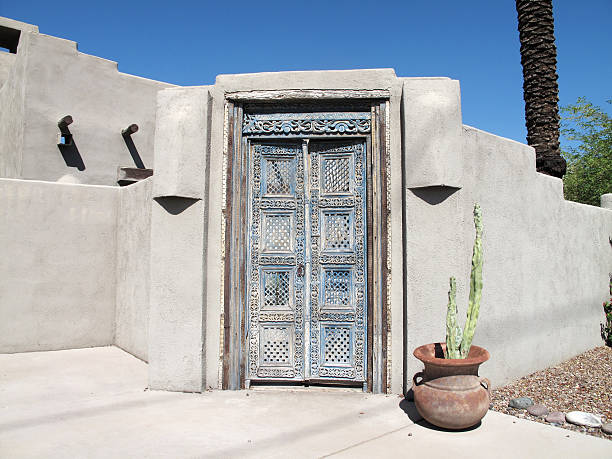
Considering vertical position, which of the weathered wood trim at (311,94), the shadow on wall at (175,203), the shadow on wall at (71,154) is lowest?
the shadow on wall at (175,203)

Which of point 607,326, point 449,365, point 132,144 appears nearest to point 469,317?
point 449,365

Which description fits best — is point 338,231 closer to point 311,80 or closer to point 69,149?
point 311,80

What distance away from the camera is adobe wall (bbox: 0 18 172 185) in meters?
10.4

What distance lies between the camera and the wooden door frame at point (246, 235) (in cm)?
507

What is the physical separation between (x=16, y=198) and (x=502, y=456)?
743 centimetres

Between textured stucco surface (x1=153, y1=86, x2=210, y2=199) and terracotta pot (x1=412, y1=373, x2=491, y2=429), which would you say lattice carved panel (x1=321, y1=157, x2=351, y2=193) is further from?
terracotta pot (x1=412, y1=373, x2=491, y2=429)

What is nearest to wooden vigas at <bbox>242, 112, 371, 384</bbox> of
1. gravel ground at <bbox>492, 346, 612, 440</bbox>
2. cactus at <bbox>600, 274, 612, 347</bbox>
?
gravel ground at <bbox>492, 346, 612, 440</bbox>

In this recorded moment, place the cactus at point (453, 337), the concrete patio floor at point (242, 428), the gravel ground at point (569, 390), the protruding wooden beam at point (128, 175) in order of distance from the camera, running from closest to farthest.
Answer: the concrete patio floor at point (242, 428) < the cactus at point (453, 337) < the gravel ground at point (569, 390) < the protruding wooden beam at point (128, 175)

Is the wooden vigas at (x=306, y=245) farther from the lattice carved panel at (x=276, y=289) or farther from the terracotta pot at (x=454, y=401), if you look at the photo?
the terracotta pot at (x=454, y=401)

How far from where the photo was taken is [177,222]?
5.20 metres

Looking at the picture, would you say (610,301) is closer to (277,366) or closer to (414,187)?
(414,187)

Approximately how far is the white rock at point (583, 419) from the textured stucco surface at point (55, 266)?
6.59 metres

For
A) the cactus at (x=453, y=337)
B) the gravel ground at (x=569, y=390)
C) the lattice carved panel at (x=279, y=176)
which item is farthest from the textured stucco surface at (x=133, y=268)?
the gravel ground at (x=569, y=390)

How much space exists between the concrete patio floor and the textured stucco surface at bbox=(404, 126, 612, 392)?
0.97 m
